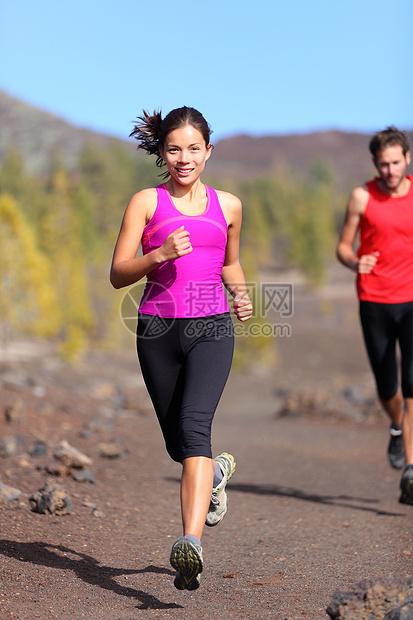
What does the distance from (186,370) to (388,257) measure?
2.28 metres

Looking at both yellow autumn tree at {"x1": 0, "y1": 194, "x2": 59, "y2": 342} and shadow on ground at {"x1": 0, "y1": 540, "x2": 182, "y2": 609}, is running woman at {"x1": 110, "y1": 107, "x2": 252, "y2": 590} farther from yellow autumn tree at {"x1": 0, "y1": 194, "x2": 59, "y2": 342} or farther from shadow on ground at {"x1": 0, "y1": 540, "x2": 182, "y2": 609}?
yellow autumn tree at {"x1": 0, "y1": 194, "x2": 59, "y2": 342}

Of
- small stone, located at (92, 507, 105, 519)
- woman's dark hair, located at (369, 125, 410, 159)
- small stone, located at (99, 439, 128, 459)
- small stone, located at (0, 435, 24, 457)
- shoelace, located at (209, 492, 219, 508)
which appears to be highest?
woman's dark hair, located at (369, 125, 410, 159)

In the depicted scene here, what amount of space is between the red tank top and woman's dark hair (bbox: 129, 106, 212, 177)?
1.93 metres

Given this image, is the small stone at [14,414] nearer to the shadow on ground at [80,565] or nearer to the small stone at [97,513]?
the small stone at [97,513]

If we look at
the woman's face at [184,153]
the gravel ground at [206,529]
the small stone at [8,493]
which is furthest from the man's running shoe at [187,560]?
the small stone at [8,493]

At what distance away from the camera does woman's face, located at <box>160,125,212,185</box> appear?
3.41 meters

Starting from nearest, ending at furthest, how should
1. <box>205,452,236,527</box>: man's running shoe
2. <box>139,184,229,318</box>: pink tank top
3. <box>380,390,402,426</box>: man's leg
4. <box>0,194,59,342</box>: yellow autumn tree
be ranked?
1. <box>139,184,229,318</box>: pink tank top
2. <box>205,452,236,527</box>: man's running shoe
3. <box>380,390,402,426</box>: man's leg
4. <box>0,194,59,342</box>: yellow autumn tree

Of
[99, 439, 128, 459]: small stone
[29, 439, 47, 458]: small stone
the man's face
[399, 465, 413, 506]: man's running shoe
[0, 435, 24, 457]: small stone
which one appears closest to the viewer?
[399, 465, 413, 506]: man's running shoe

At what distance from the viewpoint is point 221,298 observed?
343 centimetres

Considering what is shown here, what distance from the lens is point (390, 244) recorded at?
5.09 meters

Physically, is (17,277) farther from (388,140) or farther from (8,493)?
(388,140)

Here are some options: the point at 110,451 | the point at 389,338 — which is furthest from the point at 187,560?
the point at 110,451

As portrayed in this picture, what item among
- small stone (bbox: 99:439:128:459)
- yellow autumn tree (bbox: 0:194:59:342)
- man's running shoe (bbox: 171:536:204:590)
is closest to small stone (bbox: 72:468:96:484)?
small stone (bbox: 99:439:128:459)

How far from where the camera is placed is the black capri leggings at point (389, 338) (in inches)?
203
